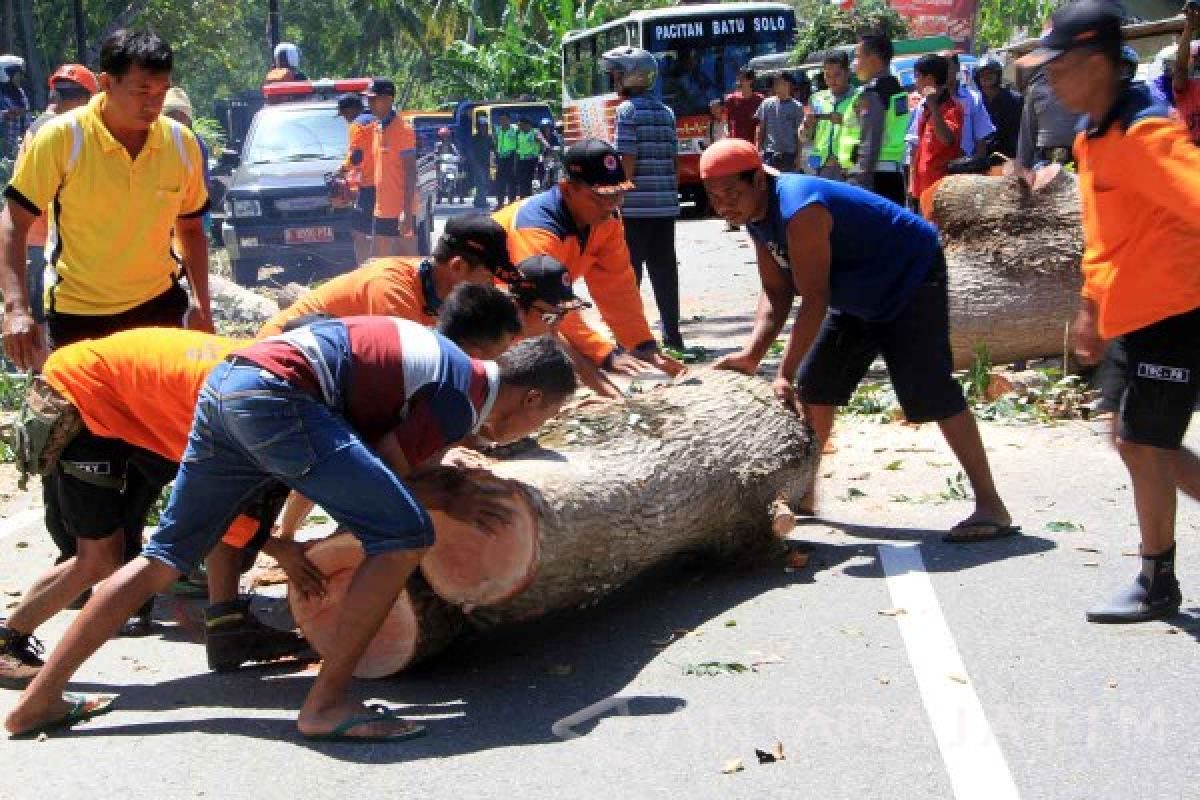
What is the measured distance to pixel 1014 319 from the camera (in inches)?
369

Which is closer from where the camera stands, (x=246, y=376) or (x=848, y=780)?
(x=848, y=780)

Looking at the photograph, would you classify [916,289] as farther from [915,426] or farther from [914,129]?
[914,129]

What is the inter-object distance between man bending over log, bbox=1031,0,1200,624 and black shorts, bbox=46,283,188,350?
3399mm

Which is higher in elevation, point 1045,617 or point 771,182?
point 771,182

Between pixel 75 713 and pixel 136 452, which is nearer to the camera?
pixel 75 713

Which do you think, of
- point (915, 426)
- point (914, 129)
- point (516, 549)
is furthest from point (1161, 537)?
point (914, 129)

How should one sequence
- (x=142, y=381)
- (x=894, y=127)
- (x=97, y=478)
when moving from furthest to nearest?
(x=894, y=127)
(x=97, y=478)
(x=142, y=381)

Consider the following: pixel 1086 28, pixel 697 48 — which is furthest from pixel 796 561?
pixel 697 48

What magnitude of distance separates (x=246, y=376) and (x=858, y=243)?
2823mm

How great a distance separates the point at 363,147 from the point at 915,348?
35.0 feet

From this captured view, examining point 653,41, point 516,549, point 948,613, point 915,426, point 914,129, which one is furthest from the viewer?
point 653,41

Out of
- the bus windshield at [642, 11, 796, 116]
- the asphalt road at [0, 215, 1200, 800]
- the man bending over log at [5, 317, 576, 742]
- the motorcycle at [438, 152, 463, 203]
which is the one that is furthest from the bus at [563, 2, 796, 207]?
the man bending over log at [5, 317, 576, 742]

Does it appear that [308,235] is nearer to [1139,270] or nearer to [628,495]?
[628,495]

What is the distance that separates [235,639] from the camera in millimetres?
5266
